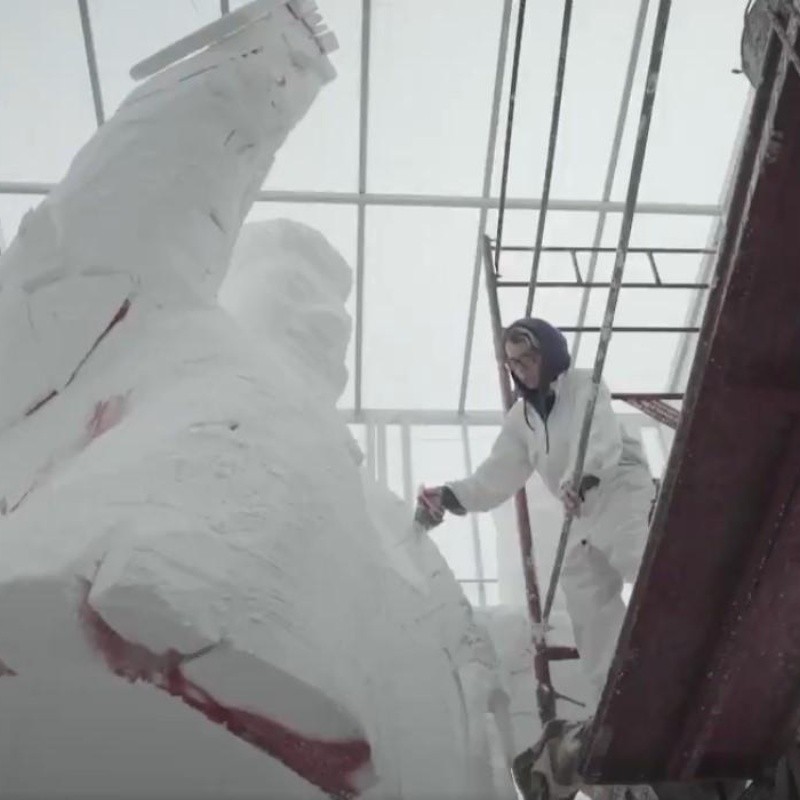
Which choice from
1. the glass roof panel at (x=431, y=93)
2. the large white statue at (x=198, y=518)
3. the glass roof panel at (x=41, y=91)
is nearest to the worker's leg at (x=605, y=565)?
the large white statue at (x=198, y=518)

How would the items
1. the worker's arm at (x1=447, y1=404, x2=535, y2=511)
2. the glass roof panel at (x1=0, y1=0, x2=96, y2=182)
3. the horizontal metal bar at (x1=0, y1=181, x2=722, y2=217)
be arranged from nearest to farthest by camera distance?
the worker's arm at (x1=447, y1=404, x2=535, y2=511) < the glass roof panel at (x1=0, y1=0, x2=96, y2=182) < the horizontal metal bar at (x1=0, y1=181, x2=722, y2=217)

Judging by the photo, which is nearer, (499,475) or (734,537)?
(734,537)

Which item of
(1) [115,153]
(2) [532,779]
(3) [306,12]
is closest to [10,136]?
(3) [306,12]

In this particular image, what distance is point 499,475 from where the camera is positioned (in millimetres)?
→ 4012

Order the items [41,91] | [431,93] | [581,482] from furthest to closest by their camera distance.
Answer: [431,93], [41,91], [581,482]

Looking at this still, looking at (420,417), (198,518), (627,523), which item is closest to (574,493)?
(627,523)

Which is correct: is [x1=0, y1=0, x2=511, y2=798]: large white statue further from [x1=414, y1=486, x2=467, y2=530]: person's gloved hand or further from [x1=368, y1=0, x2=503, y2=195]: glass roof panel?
[x1=368, y1=0, x2=503, y2=195]: glass roof panel

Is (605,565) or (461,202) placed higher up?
(461,202)

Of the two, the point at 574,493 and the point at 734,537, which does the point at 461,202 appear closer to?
the point at 574,493

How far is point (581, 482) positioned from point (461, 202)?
542 centimetres

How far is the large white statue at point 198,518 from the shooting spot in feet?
5.99

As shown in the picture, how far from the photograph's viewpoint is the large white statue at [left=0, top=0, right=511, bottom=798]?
1.83 meters

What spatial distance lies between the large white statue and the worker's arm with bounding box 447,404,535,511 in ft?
1.01

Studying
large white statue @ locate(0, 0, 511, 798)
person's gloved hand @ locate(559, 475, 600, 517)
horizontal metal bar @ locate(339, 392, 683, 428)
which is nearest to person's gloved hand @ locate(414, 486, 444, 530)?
large white statue @ locate(0, 0, 511, 798)
